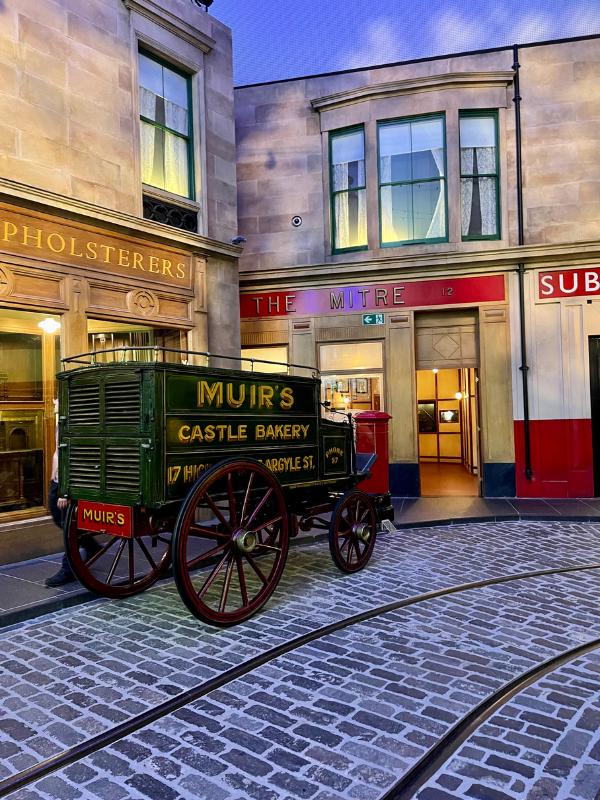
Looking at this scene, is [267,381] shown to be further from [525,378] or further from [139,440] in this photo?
[525,378]

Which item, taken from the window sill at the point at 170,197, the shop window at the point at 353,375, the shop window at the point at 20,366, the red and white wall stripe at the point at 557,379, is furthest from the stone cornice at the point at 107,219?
the red and white wall stripe at the point at 557,379

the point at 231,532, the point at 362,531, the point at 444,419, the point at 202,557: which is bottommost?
the point at 362,531

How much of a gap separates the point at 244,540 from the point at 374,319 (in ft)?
26.6

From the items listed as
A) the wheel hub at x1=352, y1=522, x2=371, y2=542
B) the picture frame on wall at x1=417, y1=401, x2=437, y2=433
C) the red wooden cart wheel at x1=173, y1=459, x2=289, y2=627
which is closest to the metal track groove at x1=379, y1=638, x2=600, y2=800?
the red wooden cart wheel at x1=173, y1=459, x2=289, y2=627

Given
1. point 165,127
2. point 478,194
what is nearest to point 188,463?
point 165,127

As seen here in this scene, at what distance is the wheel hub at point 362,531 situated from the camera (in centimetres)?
682

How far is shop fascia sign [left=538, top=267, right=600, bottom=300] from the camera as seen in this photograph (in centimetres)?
1152

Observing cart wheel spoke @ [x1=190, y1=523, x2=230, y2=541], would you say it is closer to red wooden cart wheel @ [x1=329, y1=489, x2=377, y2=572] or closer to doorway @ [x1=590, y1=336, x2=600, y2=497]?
red wooden cart wheel @ [x1=329, y1=489, x2=377, y2=572]

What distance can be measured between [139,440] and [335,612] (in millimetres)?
2364

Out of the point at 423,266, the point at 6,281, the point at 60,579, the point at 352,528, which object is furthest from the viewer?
the point at 423,266

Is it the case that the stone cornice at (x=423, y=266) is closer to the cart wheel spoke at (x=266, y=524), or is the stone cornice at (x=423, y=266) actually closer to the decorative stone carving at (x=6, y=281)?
the decorative stone carving at (x=6, y=281)

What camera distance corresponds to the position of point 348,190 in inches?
506

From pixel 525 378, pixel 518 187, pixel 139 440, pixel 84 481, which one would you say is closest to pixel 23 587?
pixel 84 481

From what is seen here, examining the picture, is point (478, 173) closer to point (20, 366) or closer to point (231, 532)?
point (20, 366)
